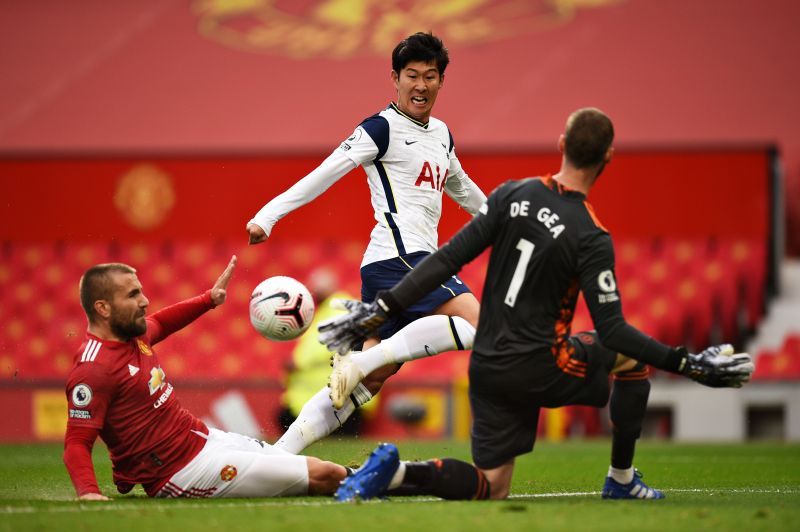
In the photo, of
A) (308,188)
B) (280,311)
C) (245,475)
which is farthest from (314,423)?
(308,188)

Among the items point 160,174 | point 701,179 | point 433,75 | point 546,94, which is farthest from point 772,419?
point 433,75

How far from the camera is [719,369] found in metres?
4.80

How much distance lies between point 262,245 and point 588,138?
401 inches

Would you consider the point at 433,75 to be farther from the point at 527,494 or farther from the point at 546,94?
the point at 546,94

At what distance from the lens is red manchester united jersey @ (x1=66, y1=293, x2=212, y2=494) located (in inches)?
203

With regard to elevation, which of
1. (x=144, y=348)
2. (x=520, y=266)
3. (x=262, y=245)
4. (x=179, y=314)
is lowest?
(x=262, y=245)

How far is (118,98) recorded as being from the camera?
1717 centimetres

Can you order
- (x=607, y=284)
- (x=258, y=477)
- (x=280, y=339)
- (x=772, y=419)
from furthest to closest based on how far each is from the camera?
(x=772, y=419)
(x=280, y=339)
(x=258, y=477)
(x=607, y=284)

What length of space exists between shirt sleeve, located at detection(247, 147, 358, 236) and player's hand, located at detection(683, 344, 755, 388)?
6.51 feet

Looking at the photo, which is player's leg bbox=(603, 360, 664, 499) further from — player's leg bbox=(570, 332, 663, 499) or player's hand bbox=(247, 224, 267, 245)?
player's hand bbox=(247, 224, 267, 245)

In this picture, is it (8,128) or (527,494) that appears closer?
(527,494)

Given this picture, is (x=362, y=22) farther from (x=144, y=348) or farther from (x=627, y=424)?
(x=627, y=424)

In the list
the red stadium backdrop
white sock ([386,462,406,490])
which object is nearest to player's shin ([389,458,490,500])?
white sock ([386,462,406,490])

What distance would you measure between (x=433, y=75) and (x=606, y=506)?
240 cm
